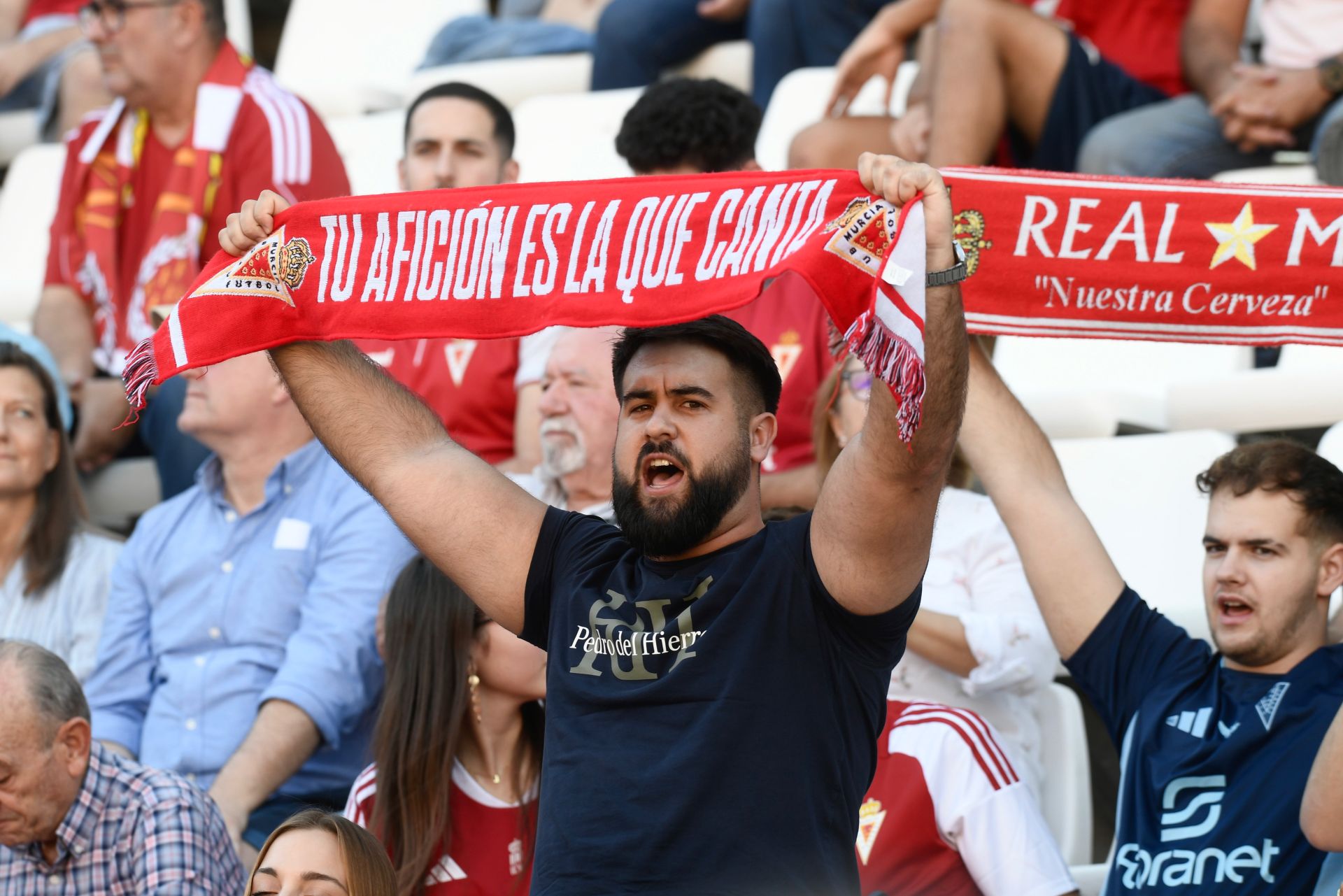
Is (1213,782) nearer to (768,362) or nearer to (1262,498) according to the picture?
(1262,498)

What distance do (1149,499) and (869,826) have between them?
1.36m

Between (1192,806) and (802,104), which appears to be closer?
(1192,806)

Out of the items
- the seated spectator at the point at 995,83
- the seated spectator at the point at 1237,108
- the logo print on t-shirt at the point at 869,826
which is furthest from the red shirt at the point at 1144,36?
the logo print on t-shirt at the point at 869,826

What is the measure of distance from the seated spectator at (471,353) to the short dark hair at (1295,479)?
1824 millimetres

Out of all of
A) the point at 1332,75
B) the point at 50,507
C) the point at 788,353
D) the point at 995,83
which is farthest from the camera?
the point at 995,83

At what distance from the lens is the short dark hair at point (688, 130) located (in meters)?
4.28

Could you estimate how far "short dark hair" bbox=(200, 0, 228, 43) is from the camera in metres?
5.36

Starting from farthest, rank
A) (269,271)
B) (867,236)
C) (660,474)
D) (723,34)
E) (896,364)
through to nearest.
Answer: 1. (723,34)
2. (269,271)
3. (660,474)
4. (867,236)
5. (896,364)

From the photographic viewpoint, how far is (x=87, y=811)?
10.4 ft

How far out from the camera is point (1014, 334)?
2.98 m

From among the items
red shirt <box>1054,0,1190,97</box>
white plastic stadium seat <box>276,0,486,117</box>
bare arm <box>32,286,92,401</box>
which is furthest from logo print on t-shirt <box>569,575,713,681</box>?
white plastic stadium seat <box>276,0,486,117</box>

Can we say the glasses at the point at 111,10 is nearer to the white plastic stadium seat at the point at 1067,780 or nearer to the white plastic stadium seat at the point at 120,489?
the white plastic stadium seat at the point at 120,489

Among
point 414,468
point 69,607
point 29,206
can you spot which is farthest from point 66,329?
point 414,468

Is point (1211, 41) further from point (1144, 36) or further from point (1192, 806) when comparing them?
point (1192, 806)
